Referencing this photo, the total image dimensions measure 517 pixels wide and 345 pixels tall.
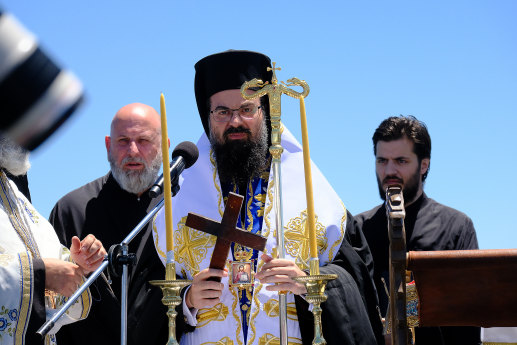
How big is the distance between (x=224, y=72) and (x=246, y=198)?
38.8 inches

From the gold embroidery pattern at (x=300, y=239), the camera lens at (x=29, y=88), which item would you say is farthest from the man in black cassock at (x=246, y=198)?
the camera lens at (x=29, y=88)

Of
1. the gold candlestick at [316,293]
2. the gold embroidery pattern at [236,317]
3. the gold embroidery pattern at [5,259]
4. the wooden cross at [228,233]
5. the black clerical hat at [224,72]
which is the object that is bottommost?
the gold embroidery pattern at [236,317]

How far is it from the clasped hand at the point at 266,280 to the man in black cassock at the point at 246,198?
14cm

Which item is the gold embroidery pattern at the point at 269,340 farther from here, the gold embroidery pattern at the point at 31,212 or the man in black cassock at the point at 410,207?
the gold embroidery pattern at the point at 31,212

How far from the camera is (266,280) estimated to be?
366cm

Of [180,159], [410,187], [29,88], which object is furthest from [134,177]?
[29,88]

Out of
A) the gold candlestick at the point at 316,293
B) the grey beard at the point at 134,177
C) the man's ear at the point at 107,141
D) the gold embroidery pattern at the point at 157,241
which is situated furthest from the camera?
the man's ear at the point at 107,141

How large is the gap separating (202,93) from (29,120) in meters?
4.25

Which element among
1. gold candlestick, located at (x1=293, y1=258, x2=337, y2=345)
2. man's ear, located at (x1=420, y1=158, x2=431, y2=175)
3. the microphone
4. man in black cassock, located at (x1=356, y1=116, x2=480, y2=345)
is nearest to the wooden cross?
the microphone

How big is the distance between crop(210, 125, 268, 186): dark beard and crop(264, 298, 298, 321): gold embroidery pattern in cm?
98

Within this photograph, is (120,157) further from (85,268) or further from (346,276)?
(346,276)

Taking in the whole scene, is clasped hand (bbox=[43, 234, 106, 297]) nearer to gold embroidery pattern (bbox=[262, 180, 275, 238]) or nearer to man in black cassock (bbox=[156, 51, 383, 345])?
man in black cassock (bbox=[156, 51, 383, 345])

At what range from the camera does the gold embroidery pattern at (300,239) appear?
462 centimetres

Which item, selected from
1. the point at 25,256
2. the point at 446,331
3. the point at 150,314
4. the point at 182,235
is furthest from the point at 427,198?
the point at 25,256
